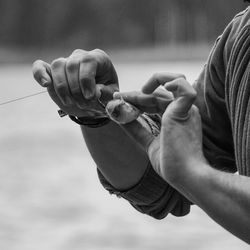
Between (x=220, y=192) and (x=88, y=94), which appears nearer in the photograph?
(x=220, y=192)

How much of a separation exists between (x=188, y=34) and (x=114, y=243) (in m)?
1.48

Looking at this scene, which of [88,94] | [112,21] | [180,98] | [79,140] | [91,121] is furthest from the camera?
[79,140]

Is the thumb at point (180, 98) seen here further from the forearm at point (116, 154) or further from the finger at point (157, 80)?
the forearm at point (116, 154)

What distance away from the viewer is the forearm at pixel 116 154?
223cm

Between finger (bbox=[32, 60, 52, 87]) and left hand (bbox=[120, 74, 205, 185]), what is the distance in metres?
0.30

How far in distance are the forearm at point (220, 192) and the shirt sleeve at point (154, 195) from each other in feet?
1.46

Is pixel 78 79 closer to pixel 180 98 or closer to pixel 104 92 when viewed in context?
pixel 104 92

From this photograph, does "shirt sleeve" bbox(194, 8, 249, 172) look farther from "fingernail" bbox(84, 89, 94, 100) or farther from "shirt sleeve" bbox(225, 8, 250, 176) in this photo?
"fingernail" bbox(84, 89, 94, 100)

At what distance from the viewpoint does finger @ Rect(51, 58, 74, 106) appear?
2.05m

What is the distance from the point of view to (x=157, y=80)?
6.21 feet

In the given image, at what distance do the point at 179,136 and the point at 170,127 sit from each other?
0.07 ft

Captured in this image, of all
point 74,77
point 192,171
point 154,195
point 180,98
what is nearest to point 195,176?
point 192,171

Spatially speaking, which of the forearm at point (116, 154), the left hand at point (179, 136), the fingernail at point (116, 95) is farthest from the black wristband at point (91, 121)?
the left hand at point (179, 136)

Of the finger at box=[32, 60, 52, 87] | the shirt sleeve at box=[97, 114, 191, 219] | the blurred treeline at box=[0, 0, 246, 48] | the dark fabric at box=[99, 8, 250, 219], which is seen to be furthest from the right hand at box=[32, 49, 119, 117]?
the blurred treeline at box=[0, 0, 246, 48]
